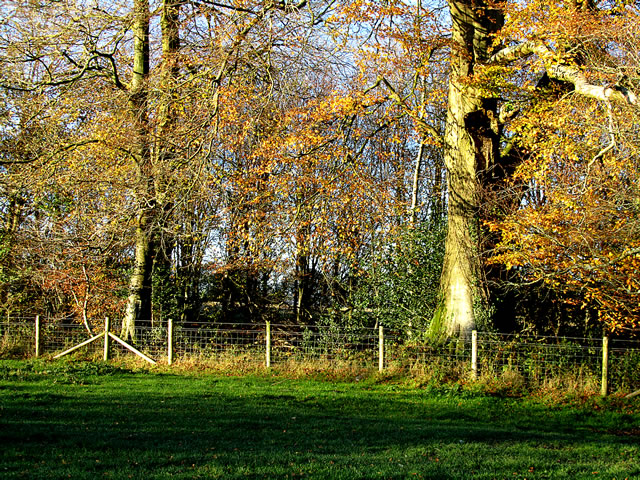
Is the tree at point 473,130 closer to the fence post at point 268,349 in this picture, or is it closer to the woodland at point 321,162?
the woodland at point 321,162

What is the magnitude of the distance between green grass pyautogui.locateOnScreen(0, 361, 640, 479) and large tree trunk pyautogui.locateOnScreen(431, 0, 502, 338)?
2.44m

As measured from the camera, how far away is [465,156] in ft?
47.3

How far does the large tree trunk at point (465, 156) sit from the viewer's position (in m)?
14.0

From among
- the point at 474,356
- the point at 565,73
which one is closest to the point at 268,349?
the point at 474,356

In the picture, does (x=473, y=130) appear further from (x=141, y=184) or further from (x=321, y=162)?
(x=141, y=184)

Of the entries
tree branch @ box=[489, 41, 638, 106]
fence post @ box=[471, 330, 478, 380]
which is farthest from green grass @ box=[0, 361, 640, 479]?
tree branch @ box=[489, 41, 638, 106]

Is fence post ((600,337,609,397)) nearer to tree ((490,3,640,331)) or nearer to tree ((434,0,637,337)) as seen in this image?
tree ((490,3,640,331))

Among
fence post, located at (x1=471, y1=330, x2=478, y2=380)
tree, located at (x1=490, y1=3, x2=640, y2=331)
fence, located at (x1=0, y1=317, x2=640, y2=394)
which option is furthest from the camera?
fence post, located at (x1=471, y1=330, x2=478, y2=380)

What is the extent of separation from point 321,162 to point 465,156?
12.9ft

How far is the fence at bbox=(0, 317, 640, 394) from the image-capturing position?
40.7 ft

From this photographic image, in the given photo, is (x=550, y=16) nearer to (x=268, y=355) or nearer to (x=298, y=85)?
(x=298, y=85)

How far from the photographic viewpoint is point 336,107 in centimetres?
1478

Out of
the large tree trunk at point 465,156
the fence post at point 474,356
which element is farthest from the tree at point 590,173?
the fence post at point 474,356

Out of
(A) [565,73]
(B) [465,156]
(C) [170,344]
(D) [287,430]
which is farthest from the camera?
(C) [170,344]
